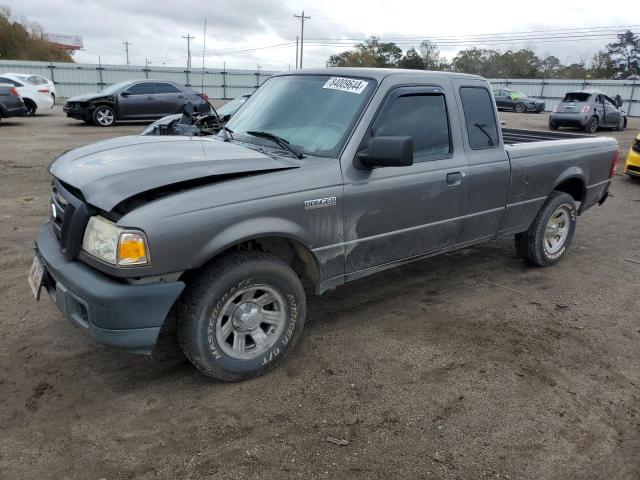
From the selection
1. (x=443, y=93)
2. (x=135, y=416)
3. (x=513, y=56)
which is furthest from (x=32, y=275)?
(x=513, y=56)

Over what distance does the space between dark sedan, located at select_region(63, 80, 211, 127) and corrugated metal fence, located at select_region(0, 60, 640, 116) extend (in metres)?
15.6

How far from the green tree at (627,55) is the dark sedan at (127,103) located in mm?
61874

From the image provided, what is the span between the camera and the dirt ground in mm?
2645

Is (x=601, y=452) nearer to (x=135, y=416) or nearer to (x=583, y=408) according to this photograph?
(x=583, y=408)

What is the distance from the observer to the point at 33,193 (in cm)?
794

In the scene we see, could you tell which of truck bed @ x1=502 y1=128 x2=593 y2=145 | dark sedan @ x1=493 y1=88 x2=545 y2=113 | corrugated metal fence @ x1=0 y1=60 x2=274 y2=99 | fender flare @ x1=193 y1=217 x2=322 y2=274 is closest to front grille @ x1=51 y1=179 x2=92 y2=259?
fender flare @ x1=193 y1=217 x2=322 y2=274

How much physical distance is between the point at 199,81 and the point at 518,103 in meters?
20.5

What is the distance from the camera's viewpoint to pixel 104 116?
17.5m

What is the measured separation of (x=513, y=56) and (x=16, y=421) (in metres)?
79.3

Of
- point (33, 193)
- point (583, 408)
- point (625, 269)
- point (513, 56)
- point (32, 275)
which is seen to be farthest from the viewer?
point (513, 56)

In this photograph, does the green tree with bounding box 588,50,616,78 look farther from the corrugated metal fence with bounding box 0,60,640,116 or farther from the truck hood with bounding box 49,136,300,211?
the truck hood with bounding box 49,136,300,211

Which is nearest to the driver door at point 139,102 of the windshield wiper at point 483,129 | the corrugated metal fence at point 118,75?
the windshield wiper at point 483,129

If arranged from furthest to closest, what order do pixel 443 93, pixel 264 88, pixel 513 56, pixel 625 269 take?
pixel 513 56 < pixel 625 269 < pixel 264 88 < pixel 443 93

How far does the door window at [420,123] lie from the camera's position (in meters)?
3.80
